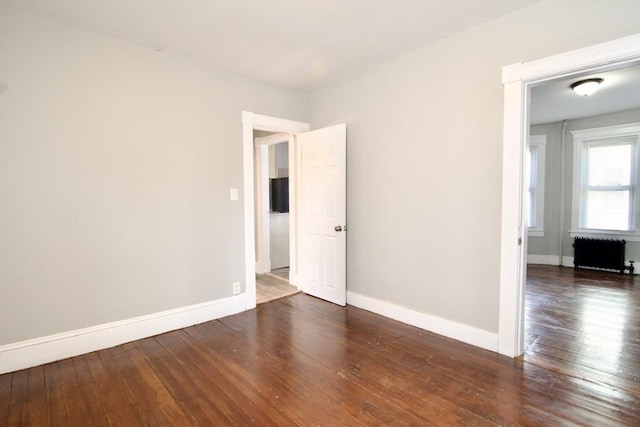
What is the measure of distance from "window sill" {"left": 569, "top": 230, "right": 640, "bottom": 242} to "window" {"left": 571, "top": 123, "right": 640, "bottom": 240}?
0.01 metres

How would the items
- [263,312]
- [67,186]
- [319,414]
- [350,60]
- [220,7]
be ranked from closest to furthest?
1. [319,414]
2. [220,7]
3. [67,186]
4. [350,60]
5. [263,312]

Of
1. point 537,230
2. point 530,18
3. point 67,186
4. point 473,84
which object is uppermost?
point 530,18

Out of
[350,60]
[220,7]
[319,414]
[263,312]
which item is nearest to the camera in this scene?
[319,414]

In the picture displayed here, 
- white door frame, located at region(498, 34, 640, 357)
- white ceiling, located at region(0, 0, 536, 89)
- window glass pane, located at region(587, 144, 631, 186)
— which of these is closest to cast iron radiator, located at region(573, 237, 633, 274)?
window glass pane, located at region(587, 144, 631, 186)

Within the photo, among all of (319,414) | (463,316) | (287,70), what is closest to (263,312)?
(319,414)

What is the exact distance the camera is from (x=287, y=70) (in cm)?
344

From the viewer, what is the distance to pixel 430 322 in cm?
300

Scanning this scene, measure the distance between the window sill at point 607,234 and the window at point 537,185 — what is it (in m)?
0.52

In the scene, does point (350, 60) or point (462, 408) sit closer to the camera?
point (462, 408)

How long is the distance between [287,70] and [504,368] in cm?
333

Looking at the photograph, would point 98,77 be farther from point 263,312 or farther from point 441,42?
point 441,42

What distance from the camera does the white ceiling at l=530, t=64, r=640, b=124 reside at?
3.65 m

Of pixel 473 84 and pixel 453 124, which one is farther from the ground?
pixel 473 84

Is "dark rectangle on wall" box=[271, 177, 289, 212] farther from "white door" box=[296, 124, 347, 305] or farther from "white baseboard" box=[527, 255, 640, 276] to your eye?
"white baseboard" box=[527, 255, 640, 276]
